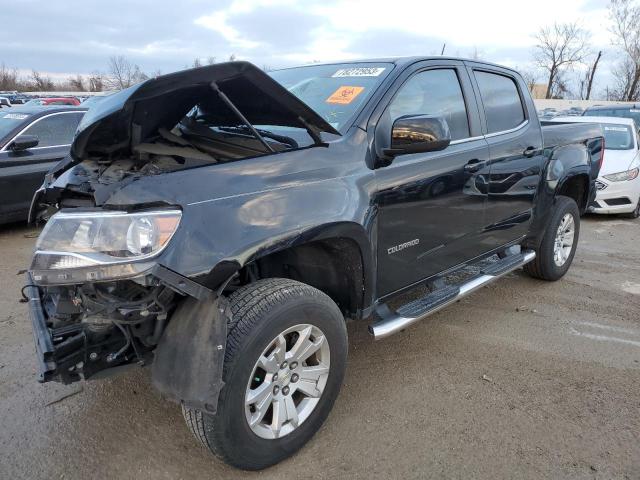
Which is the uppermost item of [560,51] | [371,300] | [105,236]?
[560,51]

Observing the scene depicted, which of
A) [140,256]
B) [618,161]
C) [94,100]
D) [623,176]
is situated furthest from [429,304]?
[618,161]

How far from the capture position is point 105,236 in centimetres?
196

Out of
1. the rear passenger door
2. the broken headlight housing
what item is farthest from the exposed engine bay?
the rear passenger door

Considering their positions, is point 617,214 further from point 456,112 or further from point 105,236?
point 105,236

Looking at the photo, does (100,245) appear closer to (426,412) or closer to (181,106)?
(181,106)

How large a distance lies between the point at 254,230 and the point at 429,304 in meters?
1.45

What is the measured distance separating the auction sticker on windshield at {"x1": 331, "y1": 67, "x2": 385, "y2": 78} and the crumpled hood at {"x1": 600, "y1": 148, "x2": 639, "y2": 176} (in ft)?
21.7

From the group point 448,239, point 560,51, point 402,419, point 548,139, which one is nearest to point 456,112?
point 448,239

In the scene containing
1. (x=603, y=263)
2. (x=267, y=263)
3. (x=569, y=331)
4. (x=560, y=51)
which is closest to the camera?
(x=267, y=263)

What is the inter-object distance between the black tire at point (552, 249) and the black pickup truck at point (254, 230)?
1.37 m

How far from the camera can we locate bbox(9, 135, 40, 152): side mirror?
255 inches

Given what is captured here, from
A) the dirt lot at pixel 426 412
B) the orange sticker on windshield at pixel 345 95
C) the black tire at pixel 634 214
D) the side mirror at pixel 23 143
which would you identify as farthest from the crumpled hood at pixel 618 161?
the side mirror at pixel 23 143

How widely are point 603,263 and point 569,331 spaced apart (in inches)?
94.9

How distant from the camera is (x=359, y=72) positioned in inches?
125
